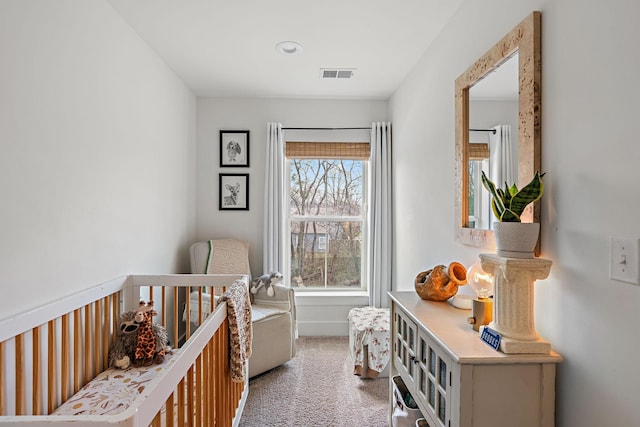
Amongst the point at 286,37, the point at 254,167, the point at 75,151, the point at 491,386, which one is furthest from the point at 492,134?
the point at 254,167

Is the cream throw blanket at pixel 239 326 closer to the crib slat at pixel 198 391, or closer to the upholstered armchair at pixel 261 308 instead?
the crib slat at pixel 198 391

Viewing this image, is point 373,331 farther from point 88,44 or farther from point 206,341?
point 88,44

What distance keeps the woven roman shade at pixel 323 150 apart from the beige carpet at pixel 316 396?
5.93 feet

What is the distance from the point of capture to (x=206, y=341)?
146 centimetres

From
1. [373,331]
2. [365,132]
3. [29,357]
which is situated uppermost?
[365,132]

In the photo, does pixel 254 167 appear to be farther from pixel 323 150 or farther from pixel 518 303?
pixel 518 303

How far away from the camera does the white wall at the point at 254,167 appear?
3.62 metres

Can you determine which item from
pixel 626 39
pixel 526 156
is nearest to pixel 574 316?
pixel 526 156

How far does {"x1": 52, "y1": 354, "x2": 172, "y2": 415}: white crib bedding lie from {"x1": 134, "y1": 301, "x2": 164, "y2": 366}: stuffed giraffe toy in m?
0.04

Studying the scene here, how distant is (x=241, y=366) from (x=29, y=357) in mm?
874

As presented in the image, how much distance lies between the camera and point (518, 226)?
47.4 inches

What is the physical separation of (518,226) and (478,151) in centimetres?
66

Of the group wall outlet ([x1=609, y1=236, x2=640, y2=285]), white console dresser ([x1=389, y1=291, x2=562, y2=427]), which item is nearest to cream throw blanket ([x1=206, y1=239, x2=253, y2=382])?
white console dresser ([x1=389, y1=291, x2=562, y2=427])

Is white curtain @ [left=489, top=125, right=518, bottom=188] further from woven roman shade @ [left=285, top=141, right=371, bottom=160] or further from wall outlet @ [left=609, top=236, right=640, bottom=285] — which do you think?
woven roman shade @ [left=285, top=141, right=371, bottom=160]
